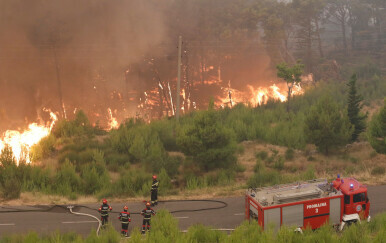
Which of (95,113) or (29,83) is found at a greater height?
(29,83)

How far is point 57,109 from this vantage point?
134 ft

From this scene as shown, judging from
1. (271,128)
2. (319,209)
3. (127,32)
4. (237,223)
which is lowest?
(237,223)

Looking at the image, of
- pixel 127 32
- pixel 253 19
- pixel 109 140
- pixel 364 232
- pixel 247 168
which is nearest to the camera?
pixel 364 232

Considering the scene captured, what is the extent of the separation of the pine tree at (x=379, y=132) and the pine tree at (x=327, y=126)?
2.06m

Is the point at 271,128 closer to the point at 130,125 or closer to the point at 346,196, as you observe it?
the point at 130,125

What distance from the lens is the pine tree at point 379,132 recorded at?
74.0 ft

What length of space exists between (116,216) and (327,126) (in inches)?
606

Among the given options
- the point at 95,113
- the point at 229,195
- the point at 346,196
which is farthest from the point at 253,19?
the point at 346,196

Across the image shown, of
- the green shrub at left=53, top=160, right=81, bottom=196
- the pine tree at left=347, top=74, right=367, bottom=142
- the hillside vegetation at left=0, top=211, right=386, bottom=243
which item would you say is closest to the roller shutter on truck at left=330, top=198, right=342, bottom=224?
the hillside vegetation at left=0, top=211, right=386, bottom=243

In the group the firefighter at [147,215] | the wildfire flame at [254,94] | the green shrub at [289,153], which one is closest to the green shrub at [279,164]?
the green shrub at [289,153]

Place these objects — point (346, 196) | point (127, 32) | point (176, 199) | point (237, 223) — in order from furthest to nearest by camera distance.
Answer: point (127, 32) < point (176, 199) < point (237, 223) < point (346, 196)

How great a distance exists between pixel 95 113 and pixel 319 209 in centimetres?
3359

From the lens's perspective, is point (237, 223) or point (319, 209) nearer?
point (319, 209)

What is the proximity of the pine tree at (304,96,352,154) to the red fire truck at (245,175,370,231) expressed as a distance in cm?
1247
